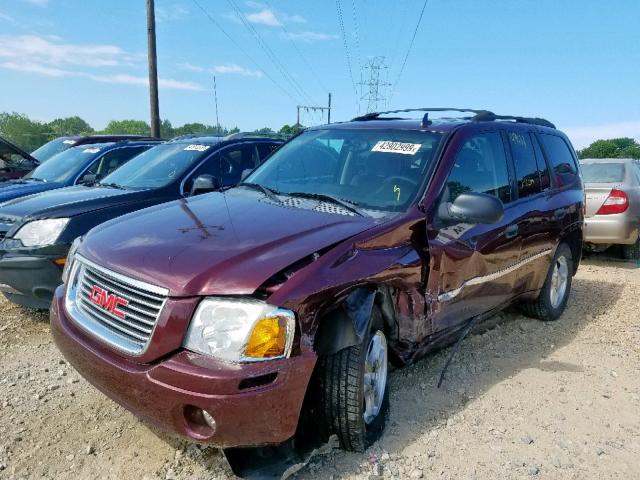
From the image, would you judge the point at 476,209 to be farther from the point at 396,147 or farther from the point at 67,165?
the point at 67,165

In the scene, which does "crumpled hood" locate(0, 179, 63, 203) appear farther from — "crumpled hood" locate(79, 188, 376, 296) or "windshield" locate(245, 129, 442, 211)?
"crumpled hood" locate(79, 188, 376, 296)

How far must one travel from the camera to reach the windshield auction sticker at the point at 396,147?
3529 mm

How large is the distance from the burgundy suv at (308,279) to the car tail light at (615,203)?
417cm

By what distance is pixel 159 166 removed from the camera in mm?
5922

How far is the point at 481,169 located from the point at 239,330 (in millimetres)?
2336

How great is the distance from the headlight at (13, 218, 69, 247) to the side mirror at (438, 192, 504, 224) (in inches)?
124

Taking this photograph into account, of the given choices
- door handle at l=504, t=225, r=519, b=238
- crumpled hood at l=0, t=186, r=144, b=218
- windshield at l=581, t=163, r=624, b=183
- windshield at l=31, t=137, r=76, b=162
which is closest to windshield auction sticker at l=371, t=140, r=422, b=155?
door handle at l=504, t=225, r=519, b=238

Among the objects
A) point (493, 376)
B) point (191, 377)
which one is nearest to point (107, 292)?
point (191, 377)

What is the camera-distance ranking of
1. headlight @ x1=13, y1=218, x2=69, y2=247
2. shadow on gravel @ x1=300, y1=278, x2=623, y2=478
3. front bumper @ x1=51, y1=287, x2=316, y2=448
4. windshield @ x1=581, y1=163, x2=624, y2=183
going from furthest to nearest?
windshield @ x1=581, y1=163, x2=624, y2=183 → headlight @ x1=13, y1=218, x2=69, y2=247 → shadow on gravel @ x1=300, y1=278, x2=623, y2=478 → front bumper @ x1=51, y1=287, x2=316, y2=448

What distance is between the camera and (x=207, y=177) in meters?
4.57

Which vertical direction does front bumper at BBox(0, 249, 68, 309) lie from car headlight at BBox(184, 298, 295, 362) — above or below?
below

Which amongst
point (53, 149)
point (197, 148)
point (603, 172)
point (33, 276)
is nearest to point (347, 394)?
point (33, 276)

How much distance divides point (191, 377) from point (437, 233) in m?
1.71

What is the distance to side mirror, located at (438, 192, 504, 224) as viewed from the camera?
3.05 meters
